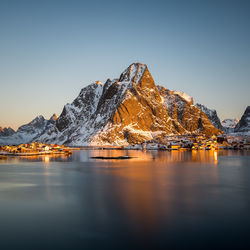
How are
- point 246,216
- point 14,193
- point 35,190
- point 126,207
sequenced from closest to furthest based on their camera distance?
point 246,216 < point 126,207 < point 14,193 < point 35,190

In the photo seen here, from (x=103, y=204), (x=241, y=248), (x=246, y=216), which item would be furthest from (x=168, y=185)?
(x=241, y=248)

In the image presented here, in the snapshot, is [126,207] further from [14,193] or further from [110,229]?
[14,193]

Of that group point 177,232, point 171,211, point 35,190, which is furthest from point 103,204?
point 35,190

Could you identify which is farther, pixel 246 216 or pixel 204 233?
pixel 246 216

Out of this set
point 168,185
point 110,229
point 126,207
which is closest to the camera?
point 110,229

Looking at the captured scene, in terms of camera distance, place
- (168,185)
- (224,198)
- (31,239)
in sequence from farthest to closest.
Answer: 1. (168,185)
2. (224,198)
3. (31,239)

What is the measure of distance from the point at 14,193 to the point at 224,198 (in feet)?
78.7

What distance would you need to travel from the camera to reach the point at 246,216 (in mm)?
22188

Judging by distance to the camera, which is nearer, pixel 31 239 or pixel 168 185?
pixel 31 239

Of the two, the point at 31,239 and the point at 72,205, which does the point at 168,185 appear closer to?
Result: the point at 72,205

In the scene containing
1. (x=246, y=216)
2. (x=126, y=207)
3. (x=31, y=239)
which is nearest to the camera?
(x=31, y=239)

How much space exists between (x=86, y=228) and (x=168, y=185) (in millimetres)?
20807

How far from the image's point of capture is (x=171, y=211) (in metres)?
23.9

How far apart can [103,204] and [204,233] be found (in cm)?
1138
